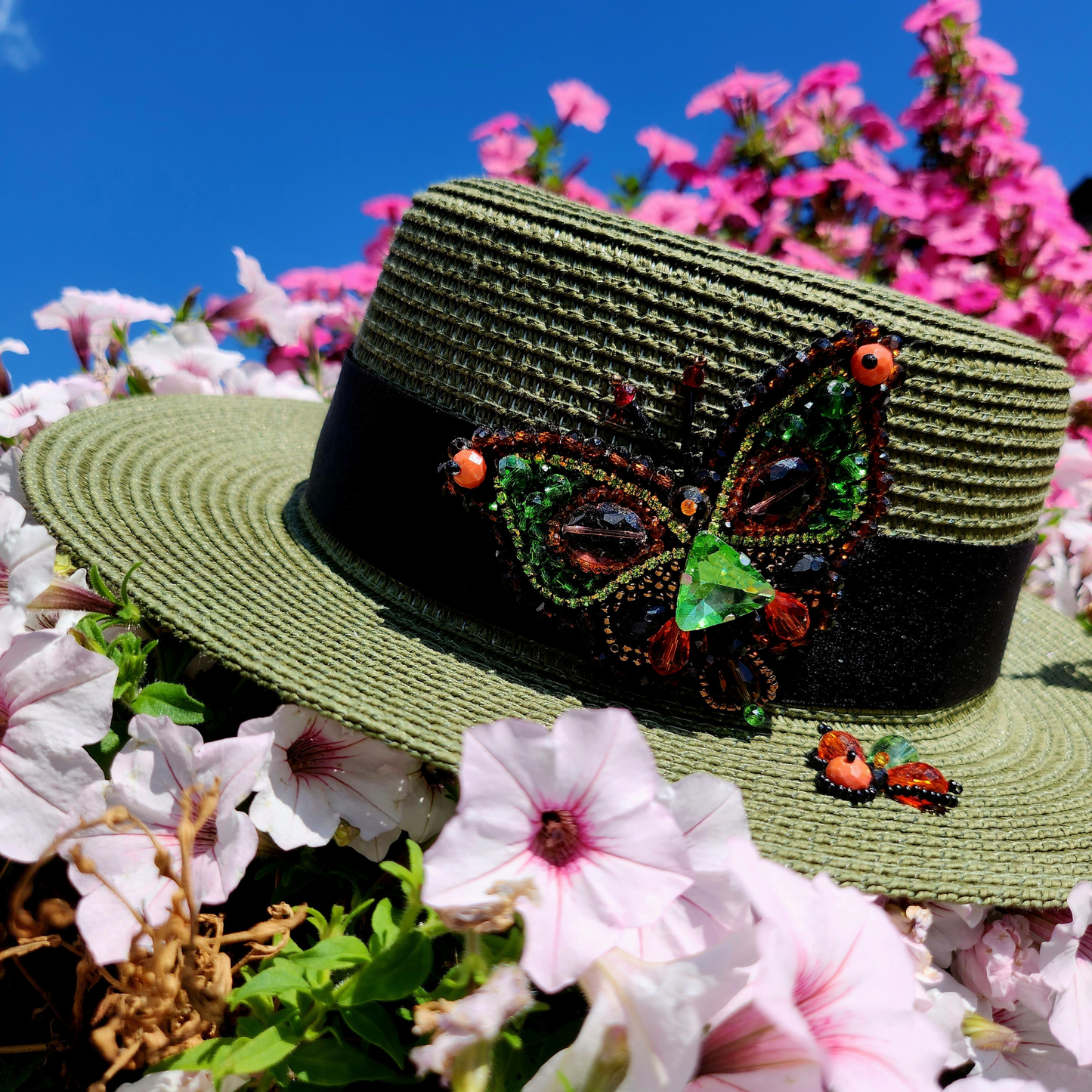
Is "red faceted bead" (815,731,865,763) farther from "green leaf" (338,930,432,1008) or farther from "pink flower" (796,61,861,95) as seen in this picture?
"pink flower" (796,61,861,95)

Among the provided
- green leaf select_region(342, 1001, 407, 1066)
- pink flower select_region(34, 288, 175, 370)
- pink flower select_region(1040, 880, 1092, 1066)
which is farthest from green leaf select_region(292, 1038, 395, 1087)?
pink flower select_region(34, 288, 175, 370)

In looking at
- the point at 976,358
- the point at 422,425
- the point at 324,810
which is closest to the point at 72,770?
the point at 324,810

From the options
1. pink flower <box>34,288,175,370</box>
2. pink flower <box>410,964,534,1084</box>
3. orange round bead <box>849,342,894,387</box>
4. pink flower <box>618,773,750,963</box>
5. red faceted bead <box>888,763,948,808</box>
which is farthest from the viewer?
pink flower <box>34,288,175,370</box>

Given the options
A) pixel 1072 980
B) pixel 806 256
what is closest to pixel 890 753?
pixel 1072 980

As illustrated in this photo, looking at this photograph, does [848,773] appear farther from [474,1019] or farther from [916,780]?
[474,1019]

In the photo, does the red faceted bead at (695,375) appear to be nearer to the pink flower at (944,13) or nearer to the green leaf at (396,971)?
the green leaf at (396,971)

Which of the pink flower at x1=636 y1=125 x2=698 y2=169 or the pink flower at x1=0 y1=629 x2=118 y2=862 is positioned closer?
the pink flower at x1=0 y1=629 x2=118 y2=862

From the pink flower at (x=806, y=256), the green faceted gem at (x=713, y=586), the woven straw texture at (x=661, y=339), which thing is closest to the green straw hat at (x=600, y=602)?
the woven straw texture at (x=661, y=339)
